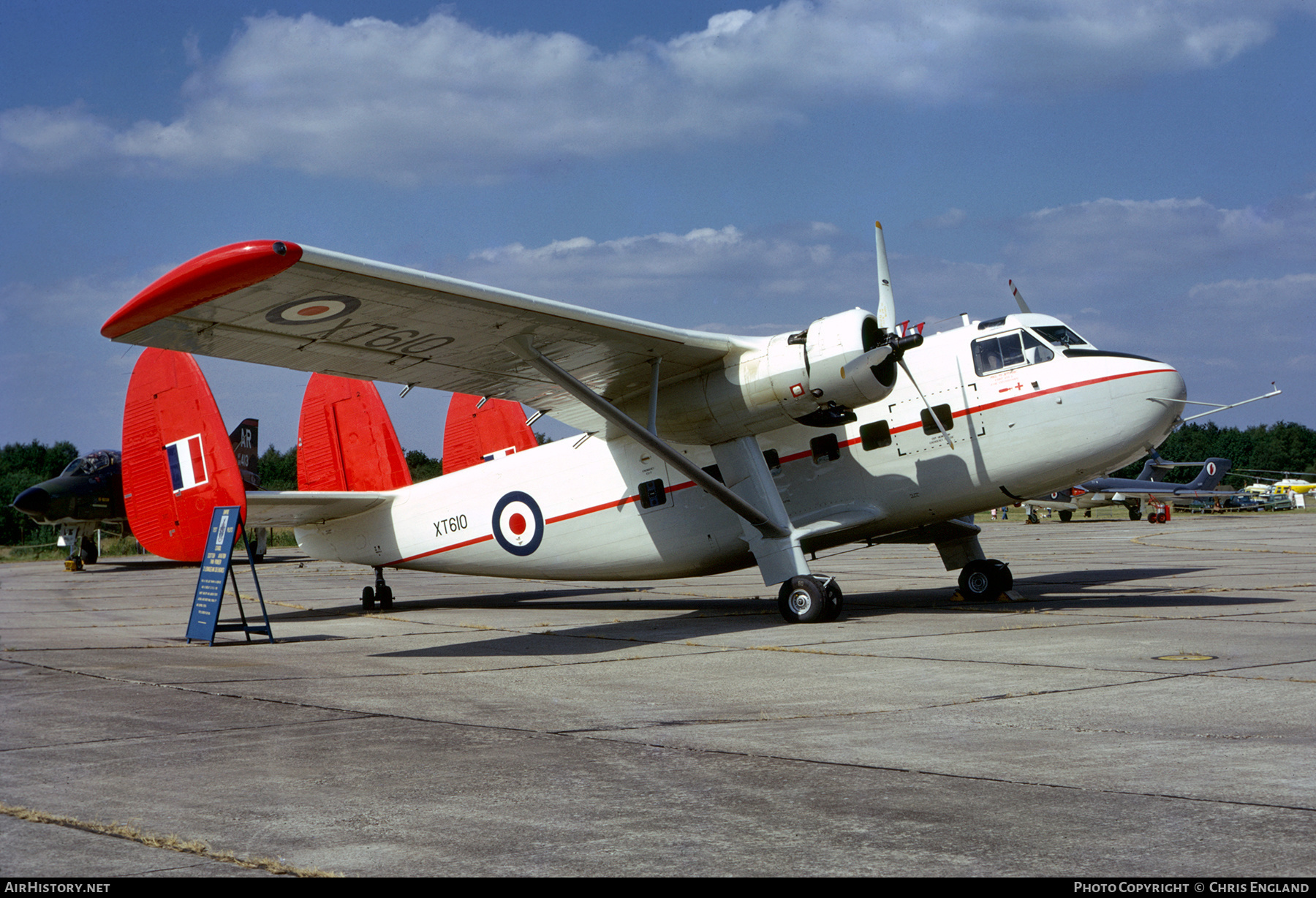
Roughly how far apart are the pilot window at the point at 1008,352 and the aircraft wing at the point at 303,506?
1038 centimetres

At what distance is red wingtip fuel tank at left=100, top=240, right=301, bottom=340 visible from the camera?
8.62 meters

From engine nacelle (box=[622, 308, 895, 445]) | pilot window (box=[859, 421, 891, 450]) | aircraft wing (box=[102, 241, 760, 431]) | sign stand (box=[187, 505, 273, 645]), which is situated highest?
aircraft wing (box=[102, 241, 760, 431])

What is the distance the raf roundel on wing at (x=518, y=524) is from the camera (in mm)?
16828

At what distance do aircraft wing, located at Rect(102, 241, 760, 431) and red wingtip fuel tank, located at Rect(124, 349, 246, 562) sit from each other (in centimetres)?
215

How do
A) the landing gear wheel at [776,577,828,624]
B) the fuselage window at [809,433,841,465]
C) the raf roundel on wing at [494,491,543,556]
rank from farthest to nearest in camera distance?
1. the raf roundel on wing at [494,491,543,556]
2. the fuselage window at [809,433,841,465]
3. the landing gear wheel at [776,577,828,624]

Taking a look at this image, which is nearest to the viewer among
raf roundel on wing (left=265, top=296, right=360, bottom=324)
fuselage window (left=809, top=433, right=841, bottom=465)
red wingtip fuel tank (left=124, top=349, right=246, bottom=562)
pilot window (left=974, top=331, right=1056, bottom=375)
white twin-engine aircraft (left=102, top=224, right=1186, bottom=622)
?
raf roundel on wing (left=265, top=296, right=360, bottom=324)

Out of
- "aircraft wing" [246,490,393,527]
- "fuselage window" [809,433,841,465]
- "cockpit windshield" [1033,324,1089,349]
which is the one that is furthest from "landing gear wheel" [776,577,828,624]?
"aircraft wing" [246,490,393,527]

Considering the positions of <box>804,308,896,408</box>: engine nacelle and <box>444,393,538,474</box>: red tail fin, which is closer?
<box>804,308,896,408</box>: engine nacelle

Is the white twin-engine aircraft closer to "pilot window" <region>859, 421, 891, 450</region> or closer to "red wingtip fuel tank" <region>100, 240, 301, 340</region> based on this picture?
"pilot window" <region>859, 421, 891, 450</region>

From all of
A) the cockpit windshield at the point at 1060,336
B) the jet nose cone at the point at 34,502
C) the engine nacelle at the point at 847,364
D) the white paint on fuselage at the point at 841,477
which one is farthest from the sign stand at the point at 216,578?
the jet nose cone at the point at 34,502

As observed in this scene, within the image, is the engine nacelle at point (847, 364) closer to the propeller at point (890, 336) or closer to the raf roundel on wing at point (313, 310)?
the propeller at point (890, 336)

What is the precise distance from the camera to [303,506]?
17125 millimetres

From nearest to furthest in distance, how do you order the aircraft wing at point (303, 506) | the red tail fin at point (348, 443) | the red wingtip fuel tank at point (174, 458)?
1. the red wingtip fuel tank at point (174, 458)
2. the aircraft wing at point (303, 506)
3. the red tail fin at point (348, 443)

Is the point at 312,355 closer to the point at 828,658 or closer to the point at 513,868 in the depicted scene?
the point at 828,658
